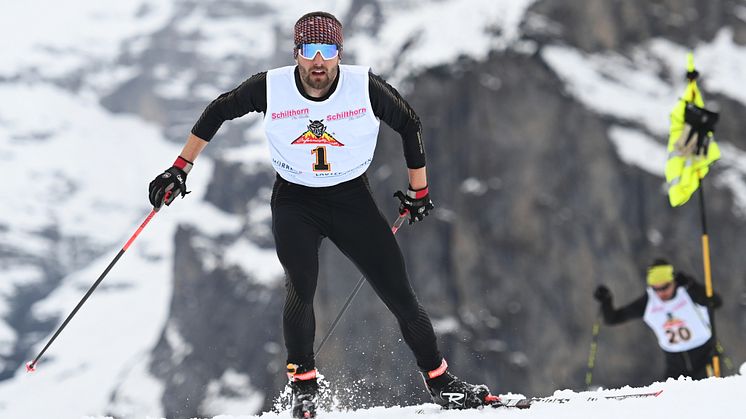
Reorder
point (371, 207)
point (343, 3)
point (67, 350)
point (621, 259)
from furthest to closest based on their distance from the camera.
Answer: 1. point (67, 350)
2. point (343, 3)
3. point (621, 259)
4. point (371, 207)

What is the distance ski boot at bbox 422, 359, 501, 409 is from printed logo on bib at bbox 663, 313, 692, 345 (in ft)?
19.8

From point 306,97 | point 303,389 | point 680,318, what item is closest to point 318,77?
point 306,97

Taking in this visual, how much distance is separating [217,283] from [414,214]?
77074 millimetres

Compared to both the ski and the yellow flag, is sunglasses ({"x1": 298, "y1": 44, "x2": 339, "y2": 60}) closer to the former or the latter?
the ski

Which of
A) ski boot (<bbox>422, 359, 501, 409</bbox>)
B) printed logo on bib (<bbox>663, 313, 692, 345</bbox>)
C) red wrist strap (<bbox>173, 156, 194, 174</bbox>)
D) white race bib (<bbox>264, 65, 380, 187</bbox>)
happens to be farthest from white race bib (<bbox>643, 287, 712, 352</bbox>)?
red wrist strap (<bbox>173, 156, 194, 174</bbox>)

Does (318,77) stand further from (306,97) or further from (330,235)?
(330,235)

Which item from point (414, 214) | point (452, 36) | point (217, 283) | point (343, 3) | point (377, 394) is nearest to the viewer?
point (414, 214)

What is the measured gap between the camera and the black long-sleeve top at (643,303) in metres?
9.98

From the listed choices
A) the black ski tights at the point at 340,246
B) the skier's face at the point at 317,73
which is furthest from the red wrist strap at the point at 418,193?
the skier's face at the point at 317,73

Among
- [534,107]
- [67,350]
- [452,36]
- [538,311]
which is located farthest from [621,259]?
[67,350]

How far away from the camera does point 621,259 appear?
4378 centimetres

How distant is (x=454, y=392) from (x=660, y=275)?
614 cm

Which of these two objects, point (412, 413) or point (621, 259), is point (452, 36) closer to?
point (621, 259)

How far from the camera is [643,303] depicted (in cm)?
1061
